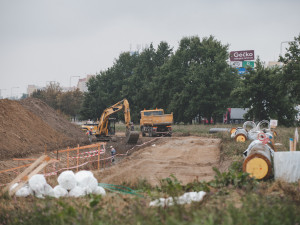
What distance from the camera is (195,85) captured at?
53000mm

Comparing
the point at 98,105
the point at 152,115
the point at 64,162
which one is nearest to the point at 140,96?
the point at 98,105

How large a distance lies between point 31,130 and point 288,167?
2053 centimetres

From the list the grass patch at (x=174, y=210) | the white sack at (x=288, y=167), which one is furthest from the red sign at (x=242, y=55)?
the grass patch at (x=174, y=210)

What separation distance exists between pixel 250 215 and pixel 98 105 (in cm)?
6896

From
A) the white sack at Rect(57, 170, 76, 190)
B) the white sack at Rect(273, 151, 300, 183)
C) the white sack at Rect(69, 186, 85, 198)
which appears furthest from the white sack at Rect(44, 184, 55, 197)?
the white sack at Rect(273, 151, 300, 183)

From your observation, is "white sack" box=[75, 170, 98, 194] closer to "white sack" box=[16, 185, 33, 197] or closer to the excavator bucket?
"white sack" box=[16, 185, 33, 197]

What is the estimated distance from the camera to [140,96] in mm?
64500

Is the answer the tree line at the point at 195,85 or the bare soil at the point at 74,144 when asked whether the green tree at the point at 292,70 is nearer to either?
the tree line at the point at 195,85

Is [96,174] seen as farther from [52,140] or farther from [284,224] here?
[52,140]

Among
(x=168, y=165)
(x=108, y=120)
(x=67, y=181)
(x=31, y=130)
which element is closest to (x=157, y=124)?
(x=108, y=120)

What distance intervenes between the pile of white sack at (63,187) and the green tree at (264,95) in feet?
109

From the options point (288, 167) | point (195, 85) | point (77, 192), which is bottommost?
point (77, 192)

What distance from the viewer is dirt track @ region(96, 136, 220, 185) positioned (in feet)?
44.4

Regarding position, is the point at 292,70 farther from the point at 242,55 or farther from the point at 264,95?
the point at 242,55
